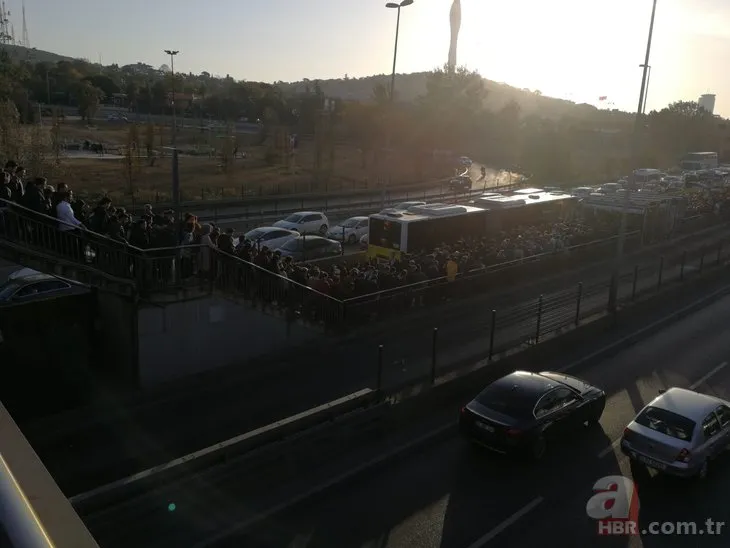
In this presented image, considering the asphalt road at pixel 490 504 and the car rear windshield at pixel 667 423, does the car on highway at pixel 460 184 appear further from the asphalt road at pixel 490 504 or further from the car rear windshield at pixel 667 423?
the car rear windshield at pixel 667 423

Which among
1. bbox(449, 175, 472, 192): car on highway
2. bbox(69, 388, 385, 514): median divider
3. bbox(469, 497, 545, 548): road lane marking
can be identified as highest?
bbox(449, 175, 472, 192): car on highway

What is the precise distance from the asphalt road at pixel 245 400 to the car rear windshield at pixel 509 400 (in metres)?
2.46

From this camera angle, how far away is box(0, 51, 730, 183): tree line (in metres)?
79.1

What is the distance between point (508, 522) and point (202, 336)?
7.67 m

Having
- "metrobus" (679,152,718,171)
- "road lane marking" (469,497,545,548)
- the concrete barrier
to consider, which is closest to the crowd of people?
the concrete barrier

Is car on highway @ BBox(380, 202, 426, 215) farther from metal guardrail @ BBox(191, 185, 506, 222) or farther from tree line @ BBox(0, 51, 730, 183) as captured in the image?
tree line @ BBox(0, 51, 730, 183)

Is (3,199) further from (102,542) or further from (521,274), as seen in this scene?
(521,274)

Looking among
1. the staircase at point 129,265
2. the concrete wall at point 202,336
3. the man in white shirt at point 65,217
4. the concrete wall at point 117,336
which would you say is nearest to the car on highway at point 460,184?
the concrete wall at point 202,336

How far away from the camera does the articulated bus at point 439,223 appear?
23031 mm

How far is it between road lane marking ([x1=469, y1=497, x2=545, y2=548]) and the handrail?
293 inches

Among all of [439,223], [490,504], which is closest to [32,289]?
[490,504]

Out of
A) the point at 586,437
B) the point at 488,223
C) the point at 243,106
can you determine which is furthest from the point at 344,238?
the point at 243,106

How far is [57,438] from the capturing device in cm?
1032

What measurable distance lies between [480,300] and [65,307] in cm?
1182
